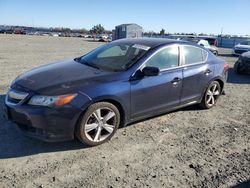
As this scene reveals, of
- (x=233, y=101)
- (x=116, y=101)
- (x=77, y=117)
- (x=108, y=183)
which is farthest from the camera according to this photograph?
(x=233, y=101)

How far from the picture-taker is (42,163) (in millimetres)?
3639

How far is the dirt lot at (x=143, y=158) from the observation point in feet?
10.9

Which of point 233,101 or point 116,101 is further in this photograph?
point 233,101

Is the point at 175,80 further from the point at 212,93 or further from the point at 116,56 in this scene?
the point at 212,93

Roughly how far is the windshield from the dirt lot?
1162mm

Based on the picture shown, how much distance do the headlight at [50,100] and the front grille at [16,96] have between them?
16 centimetres

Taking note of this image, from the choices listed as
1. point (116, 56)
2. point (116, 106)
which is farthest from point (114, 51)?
point (116, 106)

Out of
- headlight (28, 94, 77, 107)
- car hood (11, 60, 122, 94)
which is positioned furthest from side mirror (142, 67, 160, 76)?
headlight (28, 94, 77, 107)

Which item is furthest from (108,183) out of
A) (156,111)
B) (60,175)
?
(156,111)

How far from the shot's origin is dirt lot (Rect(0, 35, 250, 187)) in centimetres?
333

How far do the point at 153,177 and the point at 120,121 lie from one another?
130 cm

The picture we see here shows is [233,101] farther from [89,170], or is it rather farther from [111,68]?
[89,170]

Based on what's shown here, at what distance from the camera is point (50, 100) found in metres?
3.73

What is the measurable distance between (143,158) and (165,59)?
198 cm
